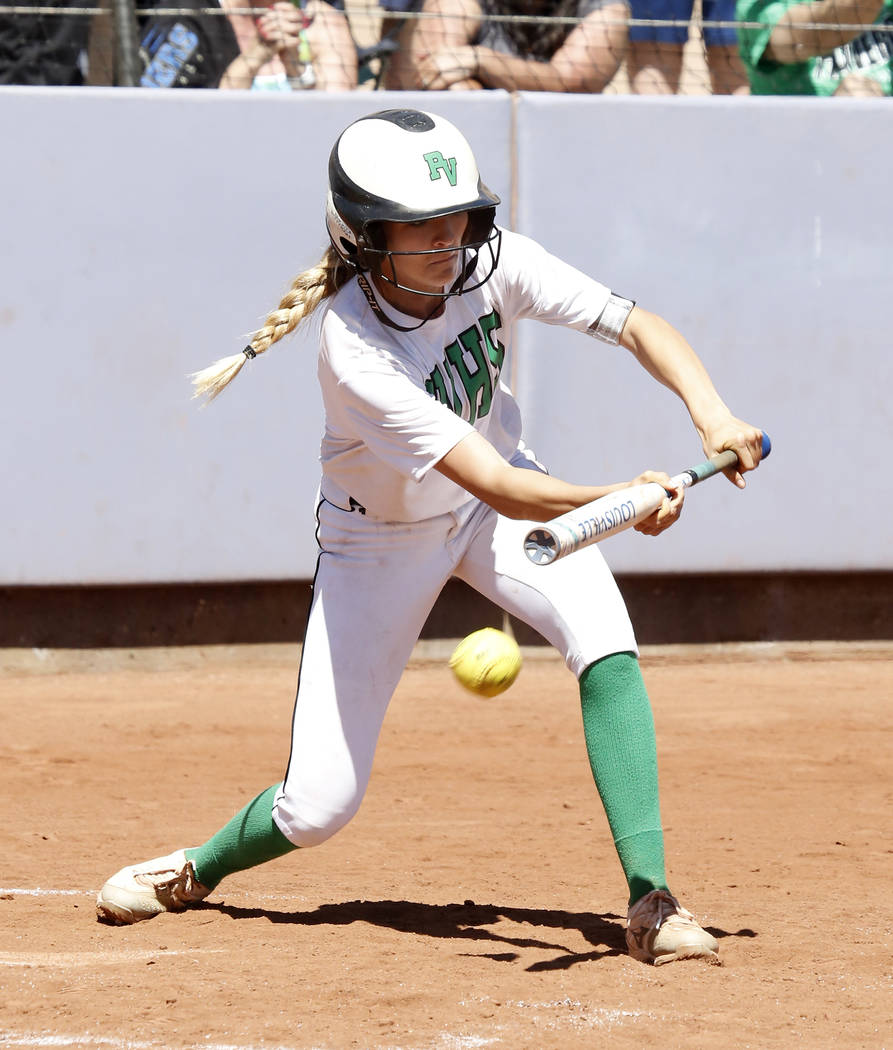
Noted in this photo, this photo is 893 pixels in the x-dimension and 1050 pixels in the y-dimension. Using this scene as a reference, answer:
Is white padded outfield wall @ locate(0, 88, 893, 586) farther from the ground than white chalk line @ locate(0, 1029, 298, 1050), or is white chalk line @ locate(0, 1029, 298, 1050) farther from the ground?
white padded outfield wall @ locate(0, 88, 893, 586)

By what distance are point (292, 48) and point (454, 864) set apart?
4.62 metres

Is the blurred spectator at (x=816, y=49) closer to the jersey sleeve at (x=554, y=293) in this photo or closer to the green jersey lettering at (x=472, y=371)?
the jersey sleeve at (x=554, y=293)

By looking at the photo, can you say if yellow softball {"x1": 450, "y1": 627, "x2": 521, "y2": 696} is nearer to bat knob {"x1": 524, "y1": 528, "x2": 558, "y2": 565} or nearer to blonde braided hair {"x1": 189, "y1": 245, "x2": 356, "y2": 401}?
bat knob {"x1": 524, "y1": 528, "x2": 558, "y2": 565}

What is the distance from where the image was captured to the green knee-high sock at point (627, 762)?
11.3 ft

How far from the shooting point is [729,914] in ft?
12.7

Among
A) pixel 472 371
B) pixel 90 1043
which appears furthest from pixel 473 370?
pixel 90 1043

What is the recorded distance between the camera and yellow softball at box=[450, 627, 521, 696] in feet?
11.7

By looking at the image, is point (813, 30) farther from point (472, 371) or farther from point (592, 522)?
point (592, 522)

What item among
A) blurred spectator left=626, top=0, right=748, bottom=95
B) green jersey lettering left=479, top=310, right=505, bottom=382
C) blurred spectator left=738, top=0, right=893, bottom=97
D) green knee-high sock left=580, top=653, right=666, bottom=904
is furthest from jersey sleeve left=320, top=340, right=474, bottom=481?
blurred spectator left=738, top=0, right=893, bottom=97

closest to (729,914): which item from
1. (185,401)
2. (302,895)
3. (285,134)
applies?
(302,895)

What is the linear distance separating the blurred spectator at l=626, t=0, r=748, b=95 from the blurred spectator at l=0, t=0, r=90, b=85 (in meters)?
2.85

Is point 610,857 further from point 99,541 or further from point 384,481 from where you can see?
point 99,541

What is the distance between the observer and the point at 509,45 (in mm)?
7512

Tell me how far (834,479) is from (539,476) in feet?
15.0
